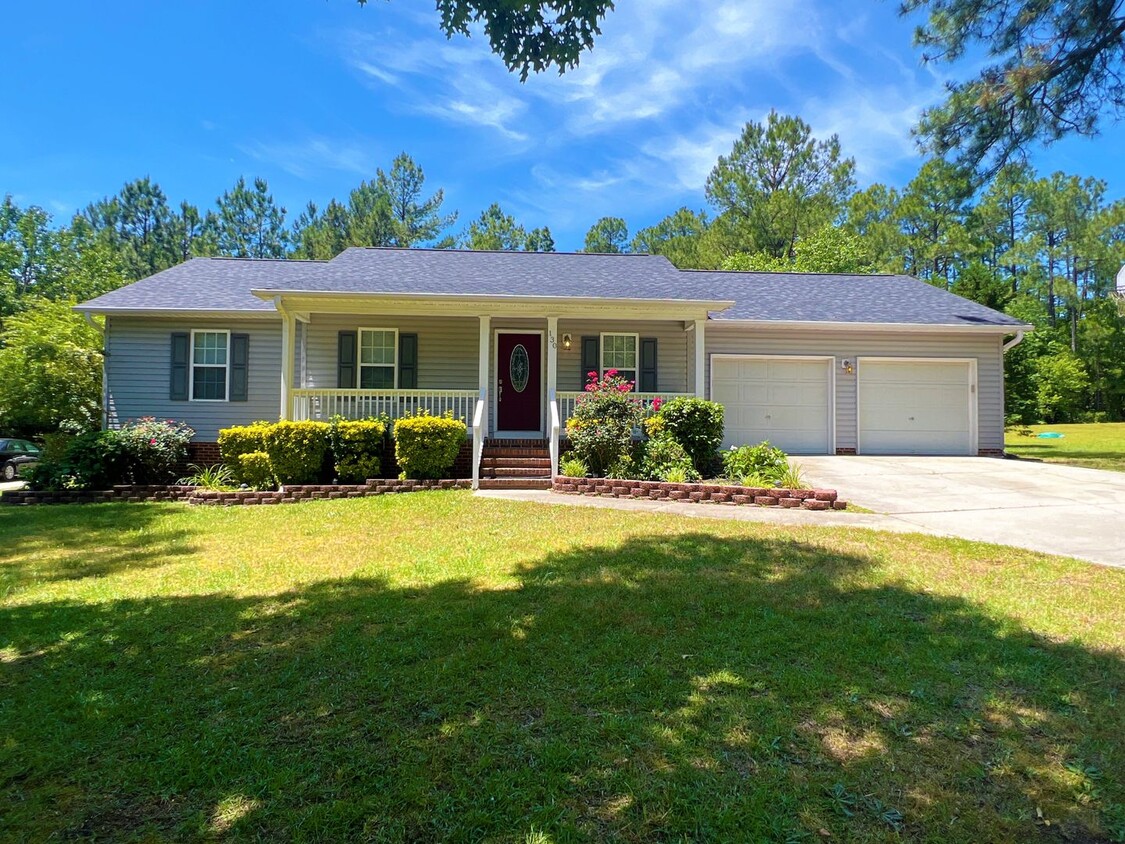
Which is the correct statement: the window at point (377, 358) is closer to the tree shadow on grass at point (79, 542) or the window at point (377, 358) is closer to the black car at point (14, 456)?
the tree shadow on grass at point (79, 542)

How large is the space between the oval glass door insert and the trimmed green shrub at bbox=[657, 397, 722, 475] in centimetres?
345

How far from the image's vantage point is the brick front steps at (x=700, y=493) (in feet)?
23.9

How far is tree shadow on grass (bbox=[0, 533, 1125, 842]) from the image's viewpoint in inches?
74.1

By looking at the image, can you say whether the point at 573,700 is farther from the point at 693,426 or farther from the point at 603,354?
the point at 603,354

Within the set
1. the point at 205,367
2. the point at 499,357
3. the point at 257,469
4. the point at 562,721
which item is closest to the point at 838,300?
the point at 499,357

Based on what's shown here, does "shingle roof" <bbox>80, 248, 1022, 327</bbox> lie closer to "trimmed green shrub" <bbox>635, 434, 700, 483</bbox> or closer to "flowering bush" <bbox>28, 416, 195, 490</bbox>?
"trimmed green shrub" <bbox>635, 434, 700, 483</bbox>

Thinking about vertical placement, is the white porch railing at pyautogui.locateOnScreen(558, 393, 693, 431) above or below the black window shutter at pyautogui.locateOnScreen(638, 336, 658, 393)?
below

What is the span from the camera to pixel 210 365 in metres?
11.9

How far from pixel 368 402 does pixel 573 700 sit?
8.85 m

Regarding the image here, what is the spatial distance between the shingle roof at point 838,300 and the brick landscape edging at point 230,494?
20.9 ft

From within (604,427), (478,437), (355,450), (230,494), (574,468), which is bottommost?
(230,494)

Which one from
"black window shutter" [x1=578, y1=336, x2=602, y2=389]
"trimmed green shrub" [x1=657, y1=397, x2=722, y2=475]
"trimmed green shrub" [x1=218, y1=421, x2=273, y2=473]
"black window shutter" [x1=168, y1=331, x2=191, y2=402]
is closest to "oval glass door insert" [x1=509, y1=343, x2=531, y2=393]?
"black window shutter" [x1=578, y1=336, x2=602, y2=389]

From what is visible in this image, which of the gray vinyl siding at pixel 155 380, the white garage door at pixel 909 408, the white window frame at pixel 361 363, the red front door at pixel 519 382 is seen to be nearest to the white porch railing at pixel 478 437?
the red front door at pixel 519 382

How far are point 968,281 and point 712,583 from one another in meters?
18.2
